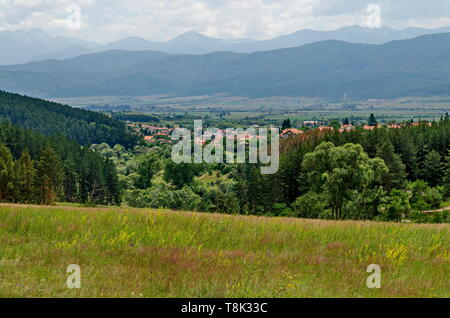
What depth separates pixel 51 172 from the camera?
94.2 meters

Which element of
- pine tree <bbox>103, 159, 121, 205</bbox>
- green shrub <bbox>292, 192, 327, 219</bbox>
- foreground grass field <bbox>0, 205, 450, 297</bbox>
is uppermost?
foreground grass field <bbox>0, 205, 450, 297</bbox>

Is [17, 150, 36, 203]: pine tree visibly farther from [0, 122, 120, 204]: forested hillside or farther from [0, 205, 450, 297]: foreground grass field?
[0, 205, 450, 297]: foreground grass field

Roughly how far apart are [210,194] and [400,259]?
370ft

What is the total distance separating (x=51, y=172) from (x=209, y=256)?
8769 cm

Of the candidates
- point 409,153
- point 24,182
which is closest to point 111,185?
point 24,182

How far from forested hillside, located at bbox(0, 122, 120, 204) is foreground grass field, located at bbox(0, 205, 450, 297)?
2531 inches

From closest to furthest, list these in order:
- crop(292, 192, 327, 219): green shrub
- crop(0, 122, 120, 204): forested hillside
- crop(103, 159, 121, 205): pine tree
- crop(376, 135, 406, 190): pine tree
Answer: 1. crop(292, 192, 327, 219): green shrub
2. crop(0, 122, 120, 204): forested hillside
3. crop(376, 135, 406, 190): pine tree
4. crop(103, 159, 121, 205): pine tree

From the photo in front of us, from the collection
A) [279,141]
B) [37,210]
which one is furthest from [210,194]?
[37,210]

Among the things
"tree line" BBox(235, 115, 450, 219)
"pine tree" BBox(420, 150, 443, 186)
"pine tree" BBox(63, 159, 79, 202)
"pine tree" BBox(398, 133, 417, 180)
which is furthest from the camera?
"pine tree" BBox(63, 159, 79, 202)

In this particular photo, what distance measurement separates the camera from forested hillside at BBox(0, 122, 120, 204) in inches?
3036

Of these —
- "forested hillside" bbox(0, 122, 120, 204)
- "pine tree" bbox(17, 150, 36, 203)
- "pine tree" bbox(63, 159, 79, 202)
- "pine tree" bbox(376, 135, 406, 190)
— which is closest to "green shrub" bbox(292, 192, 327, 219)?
"pine tree" bbox(376, 135, 406, 190)

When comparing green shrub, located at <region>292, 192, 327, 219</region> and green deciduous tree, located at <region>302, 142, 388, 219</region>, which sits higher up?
green deciduous tree, located at <region>302, 142, 388, 219</region>

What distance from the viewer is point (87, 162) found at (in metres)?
126
